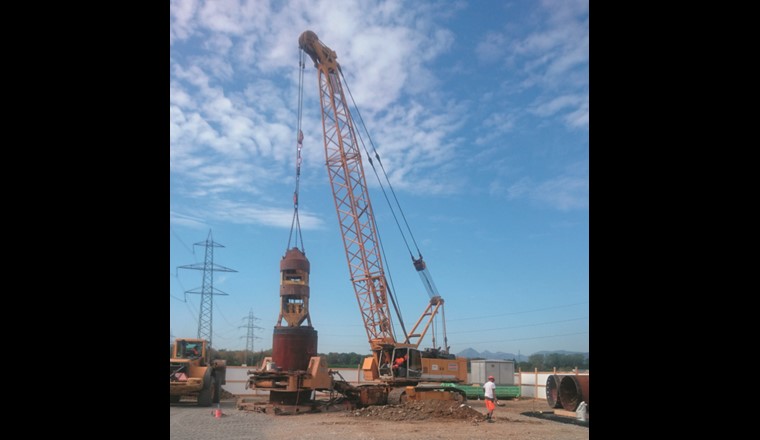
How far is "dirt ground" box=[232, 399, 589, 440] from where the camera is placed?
1288cm

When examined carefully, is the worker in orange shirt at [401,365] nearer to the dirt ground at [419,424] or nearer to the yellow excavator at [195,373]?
the dirt ground at [419,424]

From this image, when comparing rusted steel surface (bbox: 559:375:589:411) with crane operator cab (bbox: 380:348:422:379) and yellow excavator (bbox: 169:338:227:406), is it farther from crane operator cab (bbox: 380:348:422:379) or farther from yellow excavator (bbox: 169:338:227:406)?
yellow excavator (bbox: 169:338:227:406)

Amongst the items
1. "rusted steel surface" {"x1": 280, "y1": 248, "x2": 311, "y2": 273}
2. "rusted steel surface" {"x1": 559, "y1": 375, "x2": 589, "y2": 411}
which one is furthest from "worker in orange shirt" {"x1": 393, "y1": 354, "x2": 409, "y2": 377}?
"rusted steel surface" {"x1": 559, "y1": 375, "x2": 589, "y2": 411}

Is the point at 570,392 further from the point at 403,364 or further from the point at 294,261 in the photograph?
the point at 294,261

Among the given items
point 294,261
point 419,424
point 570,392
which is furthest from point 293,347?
point 570,392

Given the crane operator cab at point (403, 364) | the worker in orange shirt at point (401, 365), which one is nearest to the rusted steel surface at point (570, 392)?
the crane operator cab at point (403, 364)

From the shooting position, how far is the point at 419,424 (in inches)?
607

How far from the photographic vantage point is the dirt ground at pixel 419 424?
1288cm
